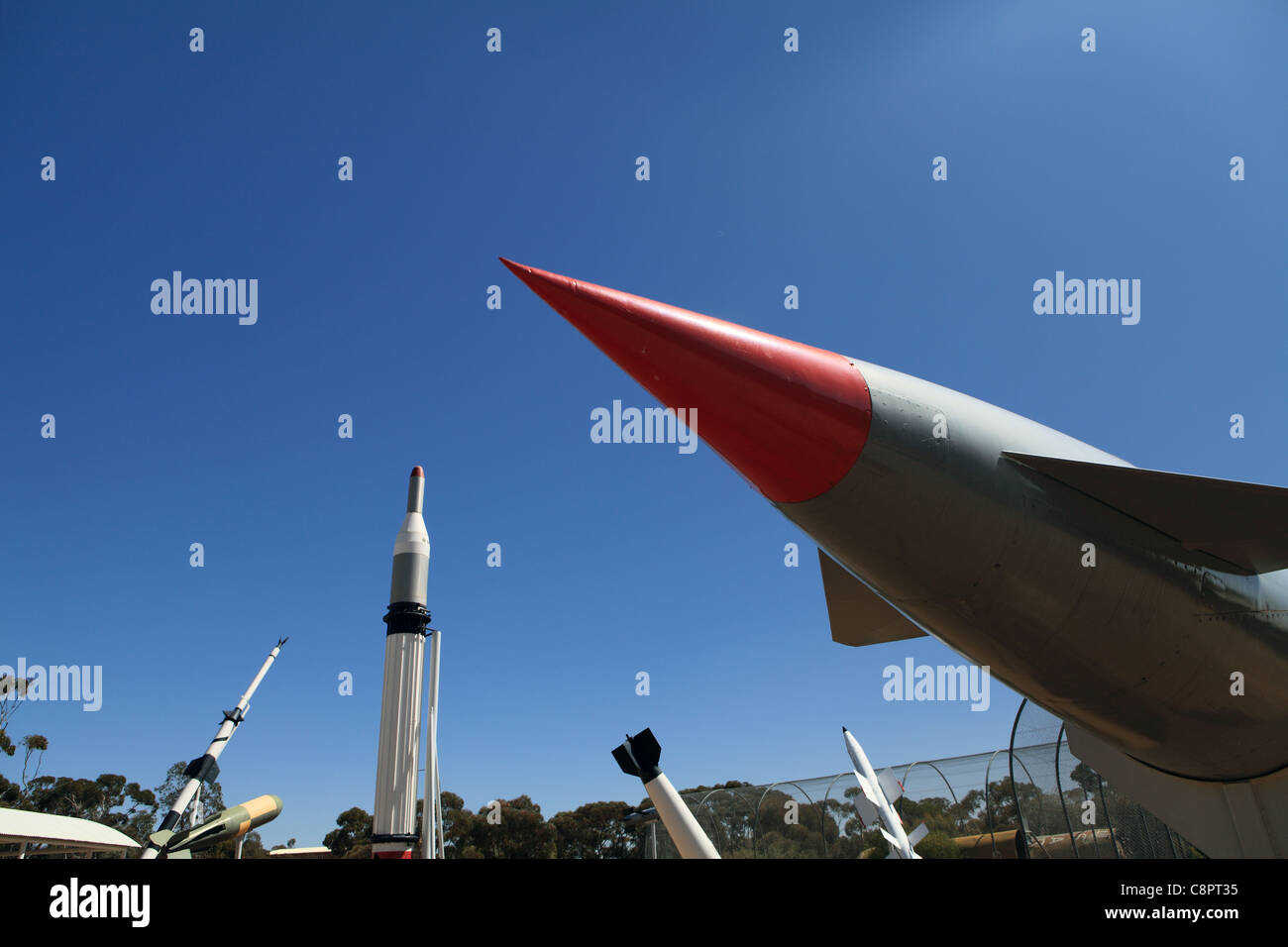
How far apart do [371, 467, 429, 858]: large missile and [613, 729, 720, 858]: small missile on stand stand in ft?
26.6

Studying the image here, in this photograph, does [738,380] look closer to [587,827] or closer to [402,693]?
[402,693]

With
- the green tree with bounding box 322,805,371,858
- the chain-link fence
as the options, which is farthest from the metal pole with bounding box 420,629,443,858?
the green tree with bounding box 322,805,371,858

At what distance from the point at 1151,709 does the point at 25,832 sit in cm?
2341

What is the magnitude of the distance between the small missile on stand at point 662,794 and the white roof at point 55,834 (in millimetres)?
18015

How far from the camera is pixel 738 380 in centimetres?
271

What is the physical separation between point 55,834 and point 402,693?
1182 cm

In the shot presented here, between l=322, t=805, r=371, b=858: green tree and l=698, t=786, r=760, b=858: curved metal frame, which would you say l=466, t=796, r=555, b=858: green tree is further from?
l=698, t=786, r=760, b=858: curved metal frame

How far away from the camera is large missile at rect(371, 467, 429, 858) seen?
46.0ft

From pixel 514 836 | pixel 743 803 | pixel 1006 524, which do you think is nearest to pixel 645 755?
pixel 1006 524

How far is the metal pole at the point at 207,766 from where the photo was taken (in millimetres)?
19516

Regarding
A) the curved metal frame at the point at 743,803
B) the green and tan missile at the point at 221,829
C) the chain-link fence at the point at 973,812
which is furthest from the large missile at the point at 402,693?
the green and tan missile at the point at 221,829

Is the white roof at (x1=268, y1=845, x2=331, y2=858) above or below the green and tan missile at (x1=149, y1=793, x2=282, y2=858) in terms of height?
below
